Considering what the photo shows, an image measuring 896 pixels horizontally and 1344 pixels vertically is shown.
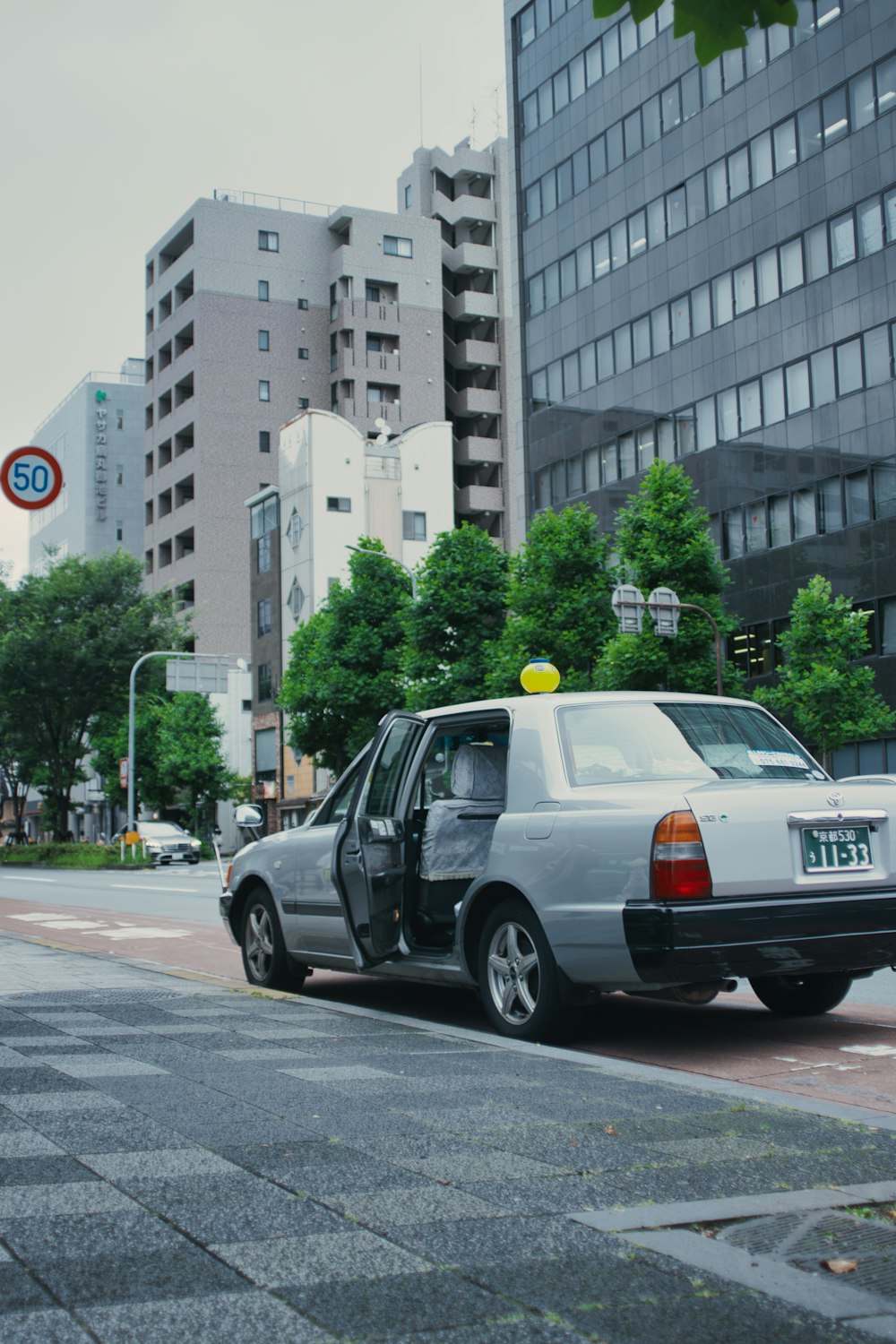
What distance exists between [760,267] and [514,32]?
18.7 m

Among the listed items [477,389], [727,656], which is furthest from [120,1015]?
[477,389]

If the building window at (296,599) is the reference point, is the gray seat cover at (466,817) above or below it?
below

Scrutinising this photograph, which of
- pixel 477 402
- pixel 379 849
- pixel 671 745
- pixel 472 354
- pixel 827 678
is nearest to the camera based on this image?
pixel 671 745

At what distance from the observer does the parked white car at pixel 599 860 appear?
245 inches

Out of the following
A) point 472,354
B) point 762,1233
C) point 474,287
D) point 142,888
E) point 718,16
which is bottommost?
point 142,888

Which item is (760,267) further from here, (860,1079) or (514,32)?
(860,1079)

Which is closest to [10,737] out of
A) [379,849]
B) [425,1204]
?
[379,849]

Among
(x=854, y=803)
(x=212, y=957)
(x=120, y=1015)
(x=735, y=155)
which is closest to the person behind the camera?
(x=854, y=803)

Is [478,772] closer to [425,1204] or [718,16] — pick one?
[425,1204]

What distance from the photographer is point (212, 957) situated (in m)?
12.8

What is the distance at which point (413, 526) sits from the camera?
69188mm

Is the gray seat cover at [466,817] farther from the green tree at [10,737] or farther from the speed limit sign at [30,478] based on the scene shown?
the green tree at [10,737]

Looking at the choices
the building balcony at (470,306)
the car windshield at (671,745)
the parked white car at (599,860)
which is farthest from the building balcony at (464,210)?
the car windshield at (671,745)

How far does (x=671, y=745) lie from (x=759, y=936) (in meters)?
1.15
